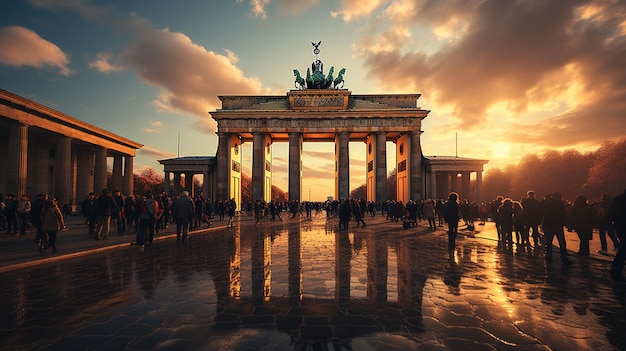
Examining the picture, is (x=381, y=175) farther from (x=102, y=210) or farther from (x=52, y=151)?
(x=52, y=151)

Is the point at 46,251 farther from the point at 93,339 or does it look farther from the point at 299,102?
the point at 299,102

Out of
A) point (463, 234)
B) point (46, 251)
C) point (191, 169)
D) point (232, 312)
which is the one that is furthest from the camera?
point (191, 169)

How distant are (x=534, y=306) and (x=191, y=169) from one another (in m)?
44.0

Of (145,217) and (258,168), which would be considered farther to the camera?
(258,168)

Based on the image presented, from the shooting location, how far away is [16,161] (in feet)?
81.5

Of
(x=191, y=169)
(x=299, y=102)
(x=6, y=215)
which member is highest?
(x=299, y=102)

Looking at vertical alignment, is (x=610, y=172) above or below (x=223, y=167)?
below

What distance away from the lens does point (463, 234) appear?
52.5ft

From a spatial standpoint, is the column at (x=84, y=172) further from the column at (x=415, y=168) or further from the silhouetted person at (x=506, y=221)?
the silhouetted person at (x=506, y=221)

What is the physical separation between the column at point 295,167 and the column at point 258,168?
3680mm

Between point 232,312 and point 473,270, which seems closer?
point 232,312

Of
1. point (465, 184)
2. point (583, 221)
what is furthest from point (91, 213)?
point (465, 184)

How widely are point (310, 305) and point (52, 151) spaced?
161ft

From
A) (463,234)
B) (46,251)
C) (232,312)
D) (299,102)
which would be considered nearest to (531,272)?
(232,312)
